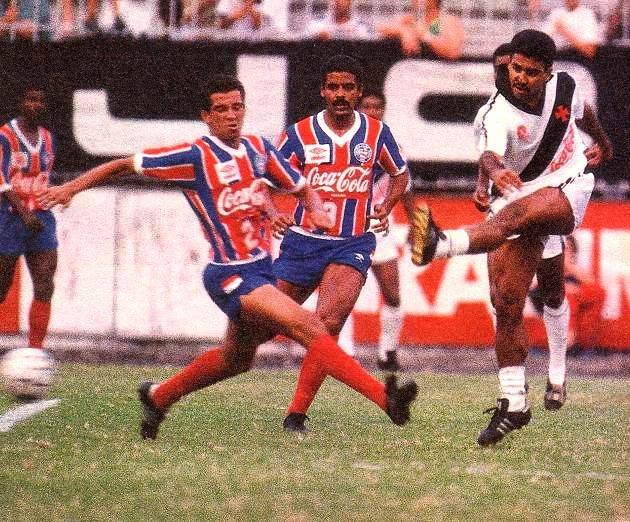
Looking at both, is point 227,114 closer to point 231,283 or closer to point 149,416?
point 231,283

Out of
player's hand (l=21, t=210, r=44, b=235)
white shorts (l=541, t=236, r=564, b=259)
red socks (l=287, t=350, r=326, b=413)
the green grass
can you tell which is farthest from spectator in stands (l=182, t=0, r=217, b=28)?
red socks (l=287, t=350, r=326, b=413)

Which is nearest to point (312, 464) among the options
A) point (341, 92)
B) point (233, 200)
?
point (233, 200)

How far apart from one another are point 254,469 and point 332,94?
2.88 m

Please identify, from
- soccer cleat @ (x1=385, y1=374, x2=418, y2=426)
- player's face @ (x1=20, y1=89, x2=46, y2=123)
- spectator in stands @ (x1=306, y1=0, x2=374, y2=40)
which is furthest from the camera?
spectator in stands @ (x1=306, y1=0, x2=374, y2=40)

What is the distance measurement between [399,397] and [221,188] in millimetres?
1404

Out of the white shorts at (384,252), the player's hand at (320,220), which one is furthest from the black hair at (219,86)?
the white shorts at (384,252)

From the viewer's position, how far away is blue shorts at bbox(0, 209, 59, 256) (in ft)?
41.3

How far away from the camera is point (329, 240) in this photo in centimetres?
936

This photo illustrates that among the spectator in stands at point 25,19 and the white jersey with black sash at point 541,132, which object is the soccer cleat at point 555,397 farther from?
the spectator in stands at point 25,19

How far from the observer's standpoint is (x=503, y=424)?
8.08 metres

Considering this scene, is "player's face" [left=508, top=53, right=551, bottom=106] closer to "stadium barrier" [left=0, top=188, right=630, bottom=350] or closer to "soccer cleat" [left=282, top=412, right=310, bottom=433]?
"soccer cleat" [left=282, top=412, right=310, bottom=433]

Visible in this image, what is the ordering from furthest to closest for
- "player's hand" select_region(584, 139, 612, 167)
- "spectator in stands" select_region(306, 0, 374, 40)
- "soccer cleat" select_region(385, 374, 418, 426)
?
"spectator in stands" select_region(306, 0, 374, 40), "player's hand" select_region(584, 139, 612, 167), "soccer cleat" select_region(385, 374, 418, 426)

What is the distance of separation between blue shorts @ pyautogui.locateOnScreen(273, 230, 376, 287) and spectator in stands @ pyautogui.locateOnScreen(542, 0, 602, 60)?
292 inches

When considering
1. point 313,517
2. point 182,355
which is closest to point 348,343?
point 182,355
